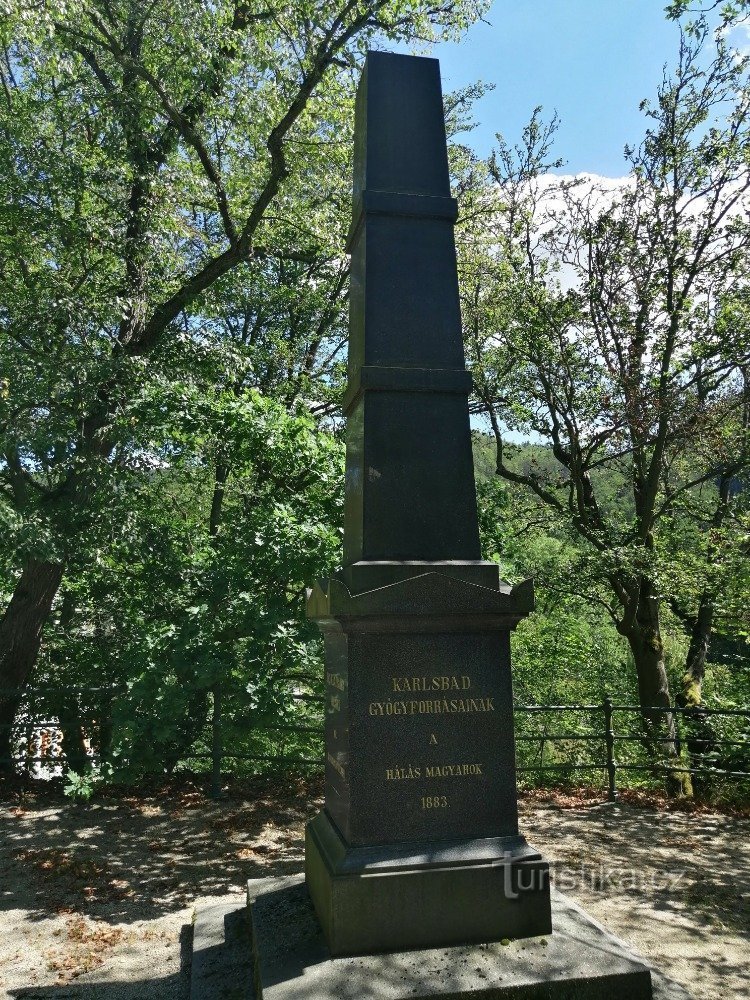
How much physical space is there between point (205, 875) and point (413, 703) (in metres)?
3.52

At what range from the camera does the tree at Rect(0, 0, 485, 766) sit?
8891 mm

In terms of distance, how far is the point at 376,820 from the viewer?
4355 millimetres

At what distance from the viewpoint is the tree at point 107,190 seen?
889 cm

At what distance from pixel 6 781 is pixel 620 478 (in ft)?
40.0

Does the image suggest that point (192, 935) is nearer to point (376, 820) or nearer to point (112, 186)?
point (376, 820)

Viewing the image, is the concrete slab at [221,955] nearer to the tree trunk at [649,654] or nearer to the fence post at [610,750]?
the fence post at [610,750]

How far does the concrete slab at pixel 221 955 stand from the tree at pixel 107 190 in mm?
4398

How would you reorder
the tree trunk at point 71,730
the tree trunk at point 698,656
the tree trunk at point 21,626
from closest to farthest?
the tree trunk at point 71,730 → the tree trunk at point 21,626 → the tree trunk at point 698,656

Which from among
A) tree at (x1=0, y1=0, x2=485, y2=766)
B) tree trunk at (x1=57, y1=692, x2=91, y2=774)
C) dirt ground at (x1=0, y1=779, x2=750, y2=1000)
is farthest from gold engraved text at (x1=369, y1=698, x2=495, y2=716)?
tree trunk at (x1=57, y1=692, x2=91, y2=774)

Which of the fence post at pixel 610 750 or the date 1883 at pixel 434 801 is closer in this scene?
the date 1883 at pixel 434 801

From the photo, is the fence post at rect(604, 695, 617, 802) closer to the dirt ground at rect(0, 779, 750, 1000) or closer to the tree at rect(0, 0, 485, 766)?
the dirt ground at rect(0, 779, 750, 1000)

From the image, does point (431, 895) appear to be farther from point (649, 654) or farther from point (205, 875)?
point (649, 654)

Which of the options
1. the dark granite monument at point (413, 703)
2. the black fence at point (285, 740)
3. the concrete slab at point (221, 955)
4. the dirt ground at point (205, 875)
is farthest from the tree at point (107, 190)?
the dark granite monument at point (413, 703)

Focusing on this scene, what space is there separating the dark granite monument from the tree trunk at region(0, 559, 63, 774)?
20.1 feet
